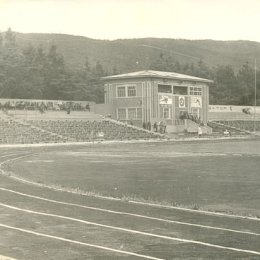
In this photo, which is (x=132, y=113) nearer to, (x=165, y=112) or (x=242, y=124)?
(x=165, y=112)

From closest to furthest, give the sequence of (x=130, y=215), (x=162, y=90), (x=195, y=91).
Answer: (x=130, y=215) → (x=162, y=90) → (x=195, y=91)

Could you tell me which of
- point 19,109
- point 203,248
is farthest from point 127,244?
point 19,109

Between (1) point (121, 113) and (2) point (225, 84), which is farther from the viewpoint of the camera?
(2) point (225, 84)

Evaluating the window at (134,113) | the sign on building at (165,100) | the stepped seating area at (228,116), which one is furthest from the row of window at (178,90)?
the stepped seating area at (228,116)

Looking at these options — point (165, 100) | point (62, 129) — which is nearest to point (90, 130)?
point (62, 129)

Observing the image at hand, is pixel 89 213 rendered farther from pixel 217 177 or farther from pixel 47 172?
pixel 47 172

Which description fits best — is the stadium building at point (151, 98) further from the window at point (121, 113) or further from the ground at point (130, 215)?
the ground at point (130, 215)
